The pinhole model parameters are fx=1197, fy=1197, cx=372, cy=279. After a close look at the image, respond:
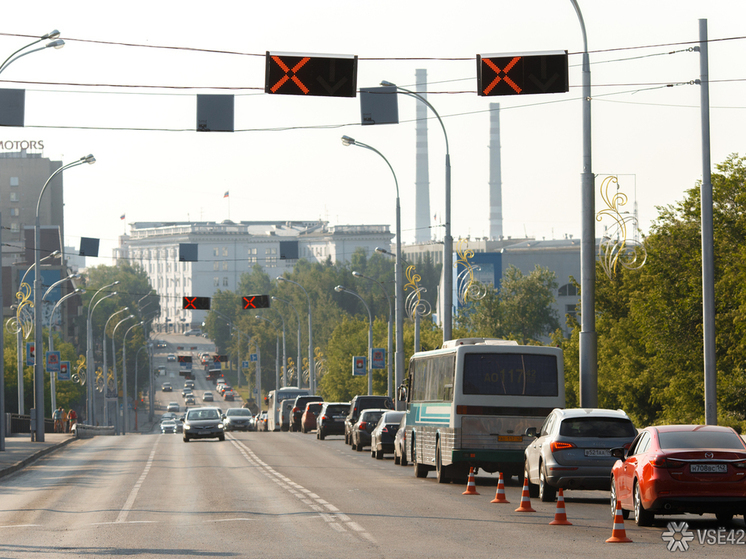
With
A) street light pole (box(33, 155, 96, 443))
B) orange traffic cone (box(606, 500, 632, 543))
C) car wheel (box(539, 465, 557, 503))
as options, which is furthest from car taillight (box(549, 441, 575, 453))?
street light pole (box(33, 155, 96, 443))

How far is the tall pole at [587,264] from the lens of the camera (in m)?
24.0

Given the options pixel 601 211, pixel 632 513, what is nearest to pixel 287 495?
pixel 632 513

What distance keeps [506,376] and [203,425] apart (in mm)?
28437

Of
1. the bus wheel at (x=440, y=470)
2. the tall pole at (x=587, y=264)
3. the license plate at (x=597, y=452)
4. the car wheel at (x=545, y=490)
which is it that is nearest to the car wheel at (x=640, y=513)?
the license plate at (x=597, y=452)

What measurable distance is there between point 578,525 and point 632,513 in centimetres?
227

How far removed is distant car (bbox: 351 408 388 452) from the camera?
1606 inches

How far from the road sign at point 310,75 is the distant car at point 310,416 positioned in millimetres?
42985

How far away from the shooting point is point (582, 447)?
60.9ft

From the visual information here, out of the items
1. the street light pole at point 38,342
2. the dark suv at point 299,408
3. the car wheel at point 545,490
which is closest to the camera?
the car wheel at point 545,490

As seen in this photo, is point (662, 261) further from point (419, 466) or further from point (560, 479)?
point (560, 479)

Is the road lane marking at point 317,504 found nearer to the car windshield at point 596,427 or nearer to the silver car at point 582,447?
the silver car at point 582,447

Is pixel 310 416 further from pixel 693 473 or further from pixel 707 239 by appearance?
pixel 693 473

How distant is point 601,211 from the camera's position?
4412 cm

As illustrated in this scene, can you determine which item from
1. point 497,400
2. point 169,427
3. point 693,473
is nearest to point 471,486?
point 497,400
